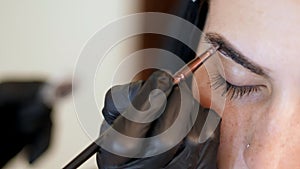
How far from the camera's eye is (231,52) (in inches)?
30.2

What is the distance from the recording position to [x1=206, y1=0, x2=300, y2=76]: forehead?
696mm

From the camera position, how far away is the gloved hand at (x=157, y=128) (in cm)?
72

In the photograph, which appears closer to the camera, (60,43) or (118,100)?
(118,100)

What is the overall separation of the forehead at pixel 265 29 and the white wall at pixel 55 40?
81 cm

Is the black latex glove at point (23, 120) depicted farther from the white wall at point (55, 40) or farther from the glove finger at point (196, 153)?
the white wall at point (55, 40)

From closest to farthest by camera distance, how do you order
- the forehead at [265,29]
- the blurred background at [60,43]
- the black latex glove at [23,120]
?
the forehead at [265,29] < the black latex glove at [23,120] < the blurred background at [60,43]

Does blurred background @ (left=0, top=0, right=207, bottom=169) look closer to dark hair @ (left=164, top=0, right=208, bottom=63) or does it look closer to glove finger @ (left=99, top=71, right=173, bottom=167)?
dark hair @ (left=164, top=0, right=208, bottom=63)

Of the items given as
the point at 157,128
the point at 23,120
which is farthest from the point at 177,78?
the point at 23,120

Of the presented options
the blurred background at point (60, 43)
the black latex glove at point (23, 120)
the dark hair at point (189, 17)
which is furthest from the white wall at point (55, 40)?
the dark hair at point (189, 17)

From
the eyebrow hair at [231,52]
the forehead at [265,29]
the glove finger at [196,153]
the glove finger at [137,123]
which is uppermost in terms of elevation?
the forehead at [265,29]

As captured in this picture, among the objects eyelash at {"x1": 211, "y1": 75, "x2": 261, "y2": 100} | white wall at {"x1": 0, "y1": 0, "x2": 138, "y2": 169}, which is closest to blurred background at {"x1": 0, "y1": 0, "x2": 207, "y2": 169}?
white wall at {"x1": 0, "y1": 0, "x2": 138, "y2": 169}

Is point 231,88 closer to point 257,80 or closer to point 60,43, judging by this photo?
point 257,80

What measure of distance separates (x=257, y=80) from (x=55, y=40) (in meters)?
0.93

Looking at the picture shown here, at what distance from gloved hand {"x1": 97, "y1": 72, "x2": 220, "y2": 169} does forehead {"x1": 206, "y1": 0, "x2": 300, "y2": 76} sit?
0.12m
